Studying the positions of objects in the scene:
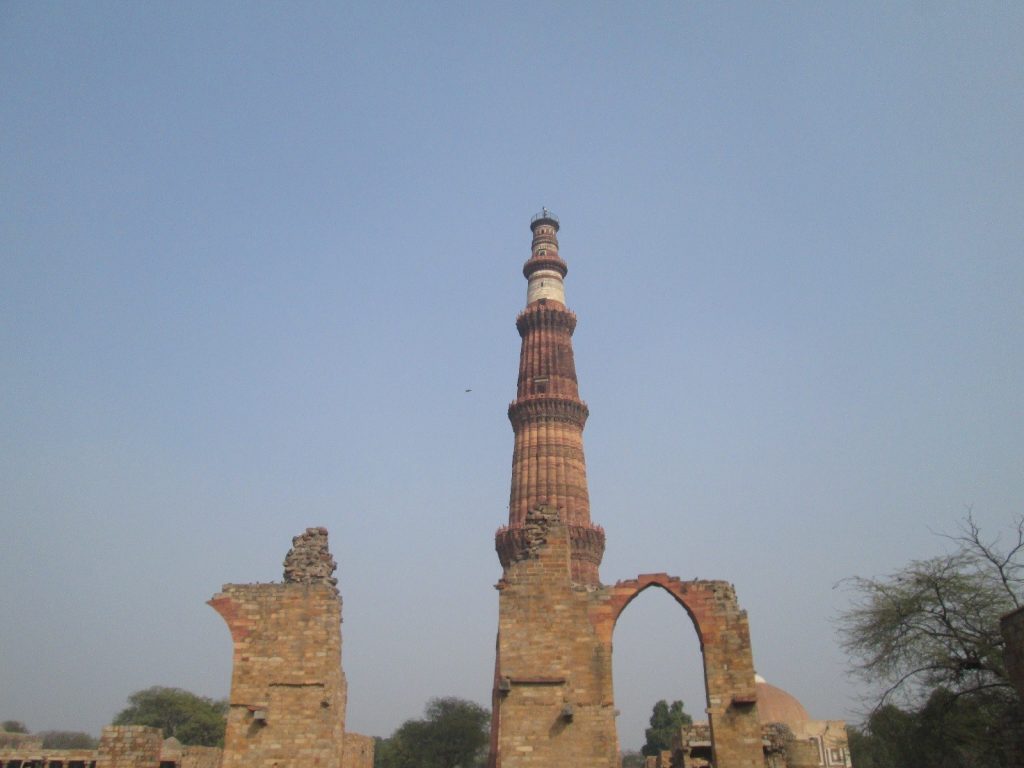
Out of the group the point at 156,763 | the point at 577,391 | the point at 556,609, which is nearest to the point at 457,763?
the point at 577,391

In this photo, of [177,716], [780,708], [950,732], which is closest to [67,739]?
[177,716]

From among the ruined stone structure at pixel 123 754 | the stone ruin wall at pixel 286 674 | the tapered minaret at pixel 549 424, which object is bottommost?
the ruined stone structure at pixel 123 754

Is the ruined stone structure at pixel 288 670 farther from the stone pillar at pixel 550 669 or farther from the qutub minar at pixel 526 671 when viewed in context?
the stone pillar at pixel 550 669

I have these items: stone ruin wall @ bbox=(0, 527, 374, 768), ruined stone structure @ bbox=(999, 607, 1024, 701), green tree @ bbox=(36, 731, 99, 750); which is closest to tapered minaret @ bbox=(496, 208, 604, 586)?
stone ruin wall @ bbox=(0, 527, 374, 768)

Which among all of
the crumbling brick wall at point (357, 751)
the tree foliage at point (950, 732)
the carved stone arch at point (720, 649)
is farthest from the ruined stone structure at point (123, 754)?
the tree foliage at point (950, 732)

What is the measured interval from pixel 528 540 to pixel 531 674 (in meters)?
1.97

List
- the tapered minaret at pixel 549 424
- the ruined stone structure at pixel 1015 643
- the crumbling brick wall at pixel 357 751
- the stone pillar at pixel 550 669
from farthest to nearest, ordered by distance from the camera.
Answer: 1. the tapered minaret at pixel 549 424
2. the crumbling brick wall at pixel 357 751
3. the stone pillar at pixel 550 669
4. the ruined stone structure at pixel 1015 643

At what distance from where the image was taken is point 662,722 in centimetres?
3662

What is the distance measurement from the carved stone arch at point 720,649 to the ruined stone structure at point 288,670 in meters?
4.00

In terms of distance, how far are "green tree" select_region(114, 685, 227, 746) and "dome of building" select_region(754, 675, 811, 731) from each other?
26.1 meters

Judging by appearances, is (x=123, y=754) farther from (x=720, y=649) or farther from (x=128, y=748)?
(x=720, y=649)

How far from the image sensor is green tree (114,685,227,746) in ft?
129

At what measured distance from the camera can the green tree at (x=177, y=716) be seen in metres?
Answer: 39.5

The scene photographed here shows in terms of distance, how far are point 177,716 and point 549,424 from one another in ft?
95.5
